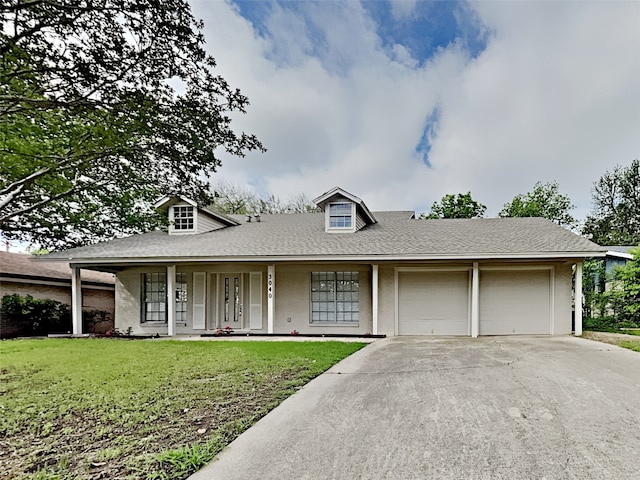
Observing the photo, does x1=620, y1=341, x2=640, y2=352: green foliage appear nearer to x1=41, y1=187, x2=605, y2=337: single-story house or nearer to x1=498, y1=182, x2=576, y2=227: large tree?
x1=41, y1=187, x2=605, y2=337: single-story house

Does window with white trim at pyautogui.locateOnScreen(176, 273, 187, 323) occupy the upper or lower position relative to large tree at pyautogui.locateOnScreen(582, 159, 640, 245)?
lower

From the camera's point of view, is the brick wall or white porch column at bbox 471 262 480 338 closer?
white porch column at bbox 471 262 480 338

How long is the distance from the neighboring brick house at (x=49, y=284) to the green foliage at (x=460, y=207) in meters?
22.2

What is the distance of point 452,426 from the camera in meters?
3.75

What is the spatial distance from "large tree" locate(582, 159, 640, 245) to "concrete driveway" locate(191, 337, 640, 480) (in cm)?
3474

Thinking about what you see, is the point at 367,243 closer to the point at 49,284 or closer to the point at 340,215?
the point at 340,215

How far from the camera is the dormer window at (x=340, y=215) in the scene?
1366cm

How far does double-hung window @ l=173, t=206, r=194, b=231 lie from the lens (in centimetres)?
1441

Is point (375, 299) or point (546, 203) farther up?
point (546, 203)

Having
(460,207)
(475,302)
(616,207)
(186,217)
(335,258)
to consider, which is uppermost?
(616,207)

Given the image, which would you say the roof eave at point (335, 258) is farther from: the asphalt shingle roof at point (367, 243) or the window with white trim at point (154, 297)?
the window with white trim at point (154, 297)

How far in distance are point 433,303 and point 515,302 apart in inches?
99.0

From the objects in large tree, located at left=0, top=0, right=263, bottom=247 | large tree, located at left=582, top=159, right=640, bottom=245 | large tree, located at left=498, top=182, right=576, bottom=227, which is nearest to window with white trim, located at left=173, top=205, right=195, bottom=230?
large tree, located at left=0, top=0, right=263, bottom=247

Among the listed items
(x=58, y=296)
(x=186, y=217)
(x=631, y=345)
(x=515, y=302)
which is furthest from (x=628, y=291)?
(x=58, y=296)
